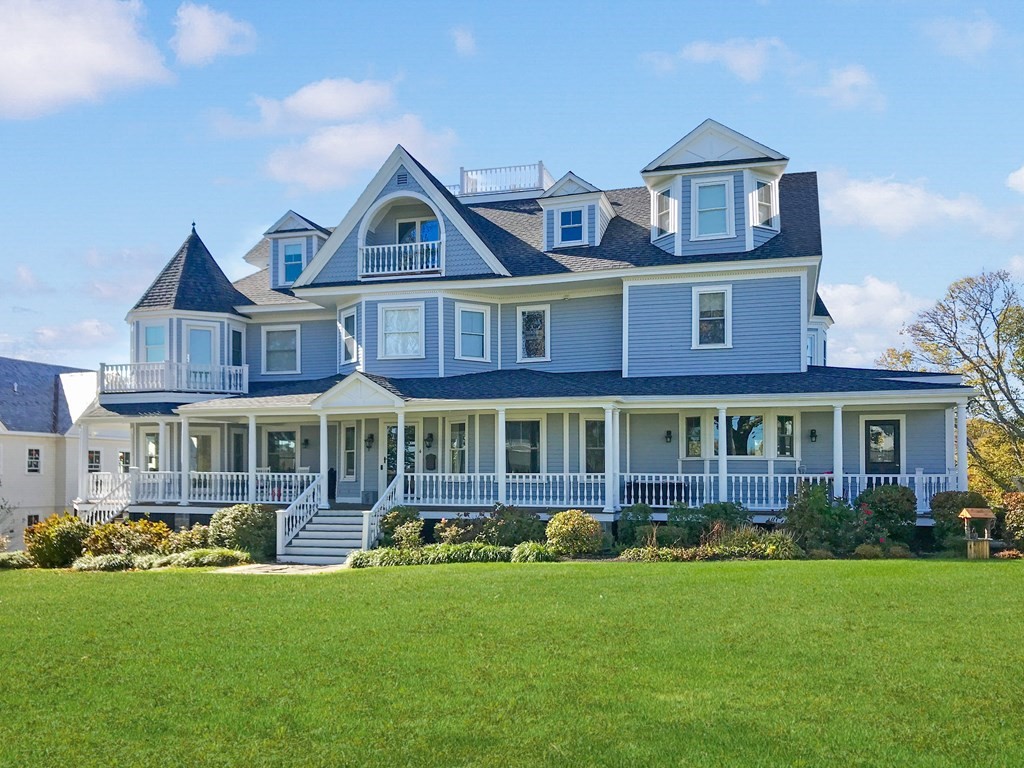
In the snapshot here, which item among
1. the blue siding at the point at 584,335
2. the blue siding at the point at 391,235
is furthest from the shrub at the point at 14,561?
the blue siding at the point at 584,335

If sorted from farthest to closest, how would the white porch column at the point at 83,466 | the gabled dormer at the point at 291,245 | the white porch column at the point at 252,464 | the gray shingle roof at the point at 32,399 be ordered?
the gray shingle roof at the point at 32,399
the gabled dormer at the point at 291,245
the white porch column at the point at 83,466
the white porch column at the point at 252,464

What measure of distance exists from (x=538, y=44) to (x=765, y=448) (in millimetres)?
12323

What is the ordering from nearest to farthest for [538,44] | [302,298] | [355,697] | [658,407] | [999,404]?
[355,697] < [538,44] < [658,407] < [302,298] < [999,404]

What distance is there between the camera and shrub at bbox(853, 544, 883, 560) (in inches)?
708

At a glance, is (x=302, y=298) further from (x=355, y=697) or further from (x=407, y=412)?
(x=355, y=697)

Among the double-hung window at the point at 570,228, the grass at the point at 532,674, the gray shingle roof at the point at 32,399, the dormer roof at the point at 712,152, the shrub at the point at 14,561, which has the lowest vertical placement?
the shrub at the point at 14,561

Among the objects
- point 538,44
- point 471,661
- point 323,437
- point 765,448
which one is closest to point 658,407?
point 765,448

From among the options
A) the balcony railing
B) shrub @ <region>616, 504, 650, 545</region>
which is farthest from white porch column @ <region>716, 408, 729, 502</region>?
the balcony railing

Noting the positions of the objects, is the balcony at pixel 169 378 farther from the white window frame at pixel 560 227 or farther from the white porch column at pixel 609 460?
the white porch column at pixel 609 460

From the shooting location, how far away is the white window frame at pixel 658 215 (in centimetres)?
2436

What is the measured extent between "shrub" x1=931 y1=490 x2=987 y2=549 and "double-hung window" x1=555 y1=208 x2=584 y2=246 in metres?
11.2

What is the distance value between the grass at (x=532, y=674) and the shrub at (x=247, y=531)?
718 cm

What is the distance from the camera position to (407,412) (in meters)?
23.7

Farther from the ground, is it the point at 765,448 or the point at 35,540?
the point at 765,448
